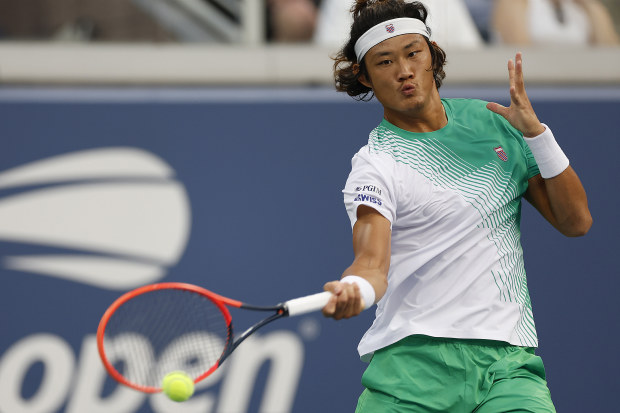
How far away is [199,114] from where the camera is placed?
194 inches

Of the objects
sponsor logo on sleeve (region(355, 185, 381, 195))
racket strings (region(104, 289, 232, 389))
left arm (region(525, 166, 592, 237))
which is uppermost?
sponsor logo on sleeve (region(355, 185, 381, 195))

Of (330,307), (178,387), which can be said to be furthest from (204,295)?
(330,307)

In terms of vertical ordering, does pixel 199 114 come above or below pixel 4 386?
Answer: above

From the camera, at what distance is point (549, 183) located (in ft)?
9.46

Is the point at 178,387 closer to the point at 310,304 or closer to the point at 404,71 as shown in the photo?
the point at 310,304

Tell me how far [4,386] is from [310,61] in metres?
2.32

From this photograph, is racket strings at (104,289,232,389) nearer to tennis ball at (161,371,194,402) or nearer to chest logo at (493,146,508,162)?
tennis ball at (161,371,194,402)

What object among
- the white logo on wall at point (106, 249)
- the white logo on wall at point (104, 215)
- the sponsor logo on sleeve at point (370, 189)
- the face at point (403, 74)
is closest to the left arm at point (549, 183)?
the face at point (403, 74)

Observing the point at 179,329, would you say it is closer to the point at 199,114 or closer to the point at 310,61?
the point at 199,114

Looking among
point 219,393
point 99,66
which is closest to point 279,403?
point 219,393

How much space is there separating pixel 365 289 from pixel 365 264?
5.2 inches

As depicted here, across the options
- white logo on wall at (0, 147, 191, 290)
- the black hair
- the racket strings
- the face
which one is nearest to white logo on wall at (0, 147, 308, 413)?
white logo on wall at (0, 147, 191, 290)

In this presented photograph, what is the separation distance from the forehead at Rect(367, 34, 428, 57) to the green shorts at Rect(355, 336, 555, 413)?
0.91m

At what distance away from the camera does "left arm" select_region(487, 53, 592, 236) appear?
111 inches
